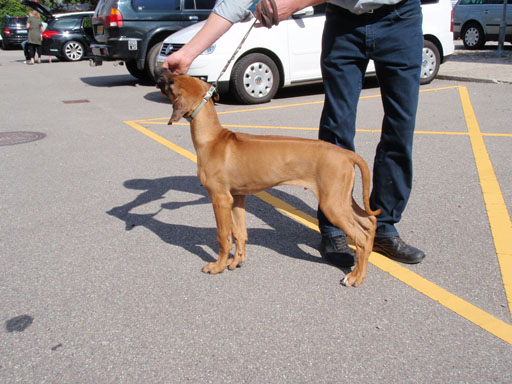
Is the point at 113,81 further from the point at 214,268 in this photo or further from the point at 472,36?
the point at 472,36

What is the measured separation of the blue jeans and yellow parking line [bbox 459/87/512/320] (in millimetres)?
748

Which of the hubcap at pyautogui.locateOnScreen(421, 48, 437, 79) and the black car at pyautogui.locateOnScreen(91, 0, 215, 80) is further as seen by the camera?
the black car at pyautogui.locateOnScreen(91, 0, 215, 80)

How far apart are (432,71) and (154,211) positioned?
7942 mm

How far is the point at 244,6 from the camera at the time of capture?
285 centimetres

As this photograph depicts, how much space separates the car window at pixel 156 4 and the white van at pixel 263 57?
223 cm

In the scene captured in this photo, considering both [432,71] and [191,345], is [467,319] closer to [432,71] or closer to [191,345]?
[191,345]

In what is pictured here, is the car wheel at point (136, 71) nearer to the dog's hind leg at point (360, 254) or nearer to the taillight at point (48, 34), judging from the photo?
the taillight at point (48, 34)

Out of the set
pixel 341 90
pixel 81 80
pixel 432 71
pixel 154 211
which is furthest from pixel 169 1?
pixel 341 90

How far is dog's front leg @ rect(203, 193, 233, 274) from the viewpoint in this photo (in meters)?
3.06

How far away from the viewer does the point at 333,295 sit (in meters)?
2.99

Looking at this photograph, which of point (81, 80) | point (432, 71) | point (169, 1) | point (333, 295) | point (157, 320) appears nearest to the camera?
point (157, 320)

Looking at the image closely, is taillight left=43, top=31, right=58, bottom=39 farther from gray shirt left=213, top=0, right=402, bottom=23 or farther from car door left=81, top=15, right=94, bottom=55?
gray shirt left=213, top=0, right=402, bottom=23

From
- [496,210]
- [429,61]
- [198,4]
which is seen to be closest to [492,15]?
[429,61]

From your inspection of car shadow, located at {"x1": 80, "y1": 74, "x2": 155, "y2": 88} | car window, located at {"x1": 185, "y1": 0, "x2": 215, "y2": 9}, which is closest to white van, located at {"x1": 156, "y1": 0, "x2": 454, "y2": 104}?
car window, located at {"x1": 185, "y1": 0, "x2": 215, "y2": 9}
